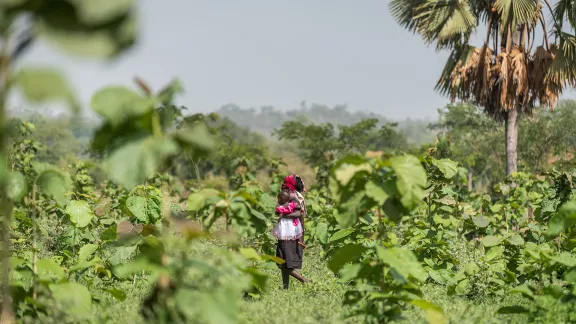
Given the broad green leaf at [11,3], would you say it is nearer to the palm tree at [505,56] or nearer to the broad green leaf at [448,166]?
the broad green leaf at [448,166]

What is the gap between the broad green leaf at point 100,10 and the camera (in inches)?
87.5

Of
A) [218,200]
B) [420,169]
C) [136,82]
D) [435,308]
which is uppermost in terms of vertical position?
[136,82]

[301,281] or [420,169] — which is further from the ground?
[420,169]

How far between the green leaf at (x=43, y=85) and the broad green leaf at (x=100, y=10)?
0.23 m

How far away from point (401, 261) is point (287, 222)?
4.02 m

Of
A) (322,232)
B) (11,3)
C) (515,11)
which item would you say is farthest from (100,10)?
(515,11)

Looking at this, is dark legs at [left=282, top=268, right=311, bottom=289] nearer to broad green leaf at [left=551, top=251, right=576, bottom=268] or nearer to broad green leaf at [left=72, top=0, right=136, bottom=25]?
broad green leaf at [left=551, top=251, right=576, bottom=268]

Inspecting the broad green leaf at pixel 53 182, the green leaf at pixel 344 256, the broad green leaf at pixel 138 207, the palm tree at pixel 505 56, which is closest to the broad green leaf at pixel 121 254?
the broad green leaf at pixel 138 207

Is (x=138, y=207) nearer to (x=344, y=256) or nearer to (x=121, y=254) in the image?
(x=121, y=254)

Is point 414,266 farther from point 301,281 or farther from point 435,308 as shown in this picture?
point 301,281

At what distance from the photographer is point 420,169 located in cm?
314

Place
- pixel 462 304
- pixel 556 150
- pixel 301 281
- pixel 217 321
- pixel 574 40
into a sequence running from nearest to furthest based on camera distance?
pixel 217 321, pixel 462 304, pixel 301 281, pixel 574 40, pixel 556 150

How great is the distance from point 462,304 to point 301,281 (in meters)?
2.30

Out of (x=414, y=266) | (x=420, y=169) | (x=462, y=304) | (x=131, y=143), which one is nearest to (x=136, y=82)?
(x=131, y=143)
